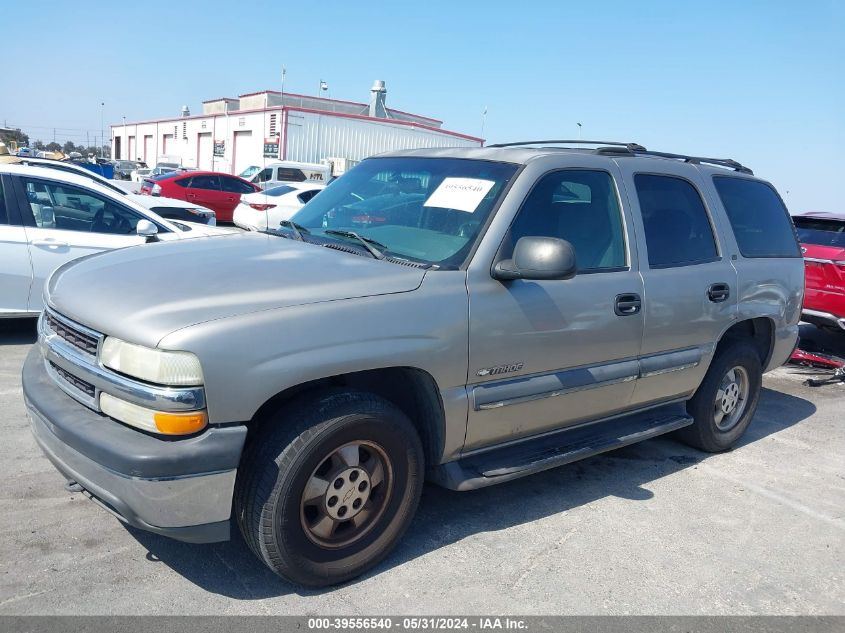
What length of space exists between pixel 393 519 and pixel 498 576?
1.83ft

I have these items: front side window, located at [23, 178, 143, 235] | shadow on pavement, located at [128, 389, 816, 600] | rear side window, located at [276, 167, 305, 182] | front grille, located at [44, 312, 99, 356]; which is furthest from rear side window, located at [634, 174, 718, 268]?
rear side window, located at [276, 167, 305, 182]

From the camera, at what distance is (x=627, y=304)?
3973mm

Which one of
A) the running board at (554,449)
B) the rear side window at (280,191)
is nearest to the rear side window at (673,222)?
the running board at (554,449)

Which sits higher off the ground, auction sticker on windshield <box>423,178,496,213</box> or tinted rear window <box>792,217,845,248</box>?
auction sticker on windshield <box>423,178,496,213</box>

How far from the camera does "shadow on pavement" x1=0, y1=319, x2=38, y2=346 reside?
6.76 m

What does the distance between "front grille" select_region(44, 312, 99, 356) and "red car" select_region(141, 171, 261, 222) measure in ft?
57.8

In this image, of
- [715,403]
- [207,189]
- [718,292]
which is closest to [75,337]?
[718,292]

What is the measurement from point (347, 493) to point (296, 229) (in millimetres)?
1655

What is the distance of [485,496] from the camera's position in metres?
4.19

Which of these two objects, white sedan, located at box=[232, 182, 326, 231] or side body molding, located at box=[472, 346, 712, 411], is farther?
white sedan, located at box=[232, 182, 326, 231]

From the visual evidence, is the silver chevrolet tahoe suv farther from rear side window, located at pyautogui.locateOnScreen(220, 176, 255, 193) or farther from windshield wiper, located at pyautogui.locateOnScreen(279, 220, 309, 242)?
rear side window, located at pyautogui.locateOnScreen(220, 176, 255, 193)

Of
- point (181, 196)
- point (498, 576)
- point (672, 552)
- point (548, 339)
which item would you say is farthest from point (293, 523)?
point (181, 196)

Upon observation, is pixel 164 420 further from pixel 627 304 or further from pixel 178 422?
pixel 627 304

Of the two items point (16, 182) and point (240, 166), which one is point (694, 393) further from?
point (240, 166)
